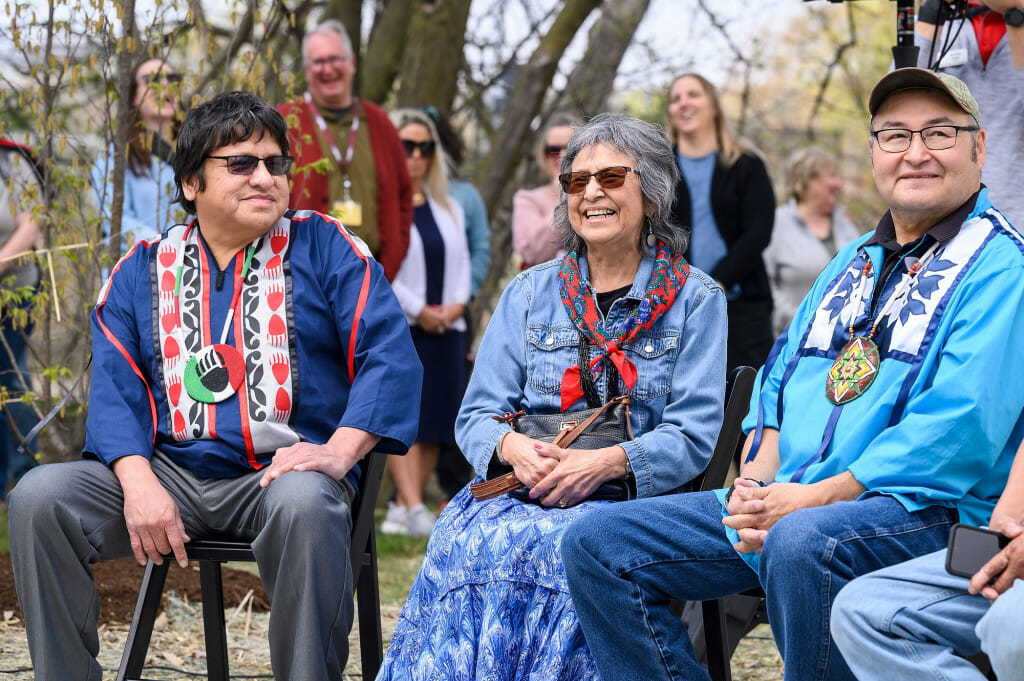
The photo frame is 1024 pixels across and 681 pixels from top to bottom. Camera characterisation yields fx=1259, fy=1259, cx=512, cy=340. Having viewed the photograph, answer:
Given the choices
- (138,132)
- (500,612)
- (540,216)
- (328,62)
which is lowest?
(500,612)

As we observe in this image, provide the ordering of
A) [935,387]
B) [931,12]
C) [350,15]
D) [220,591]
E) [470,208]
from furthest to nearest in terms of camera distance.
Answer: [350,15], [470,208], [931,12], [220,591], [935,387]

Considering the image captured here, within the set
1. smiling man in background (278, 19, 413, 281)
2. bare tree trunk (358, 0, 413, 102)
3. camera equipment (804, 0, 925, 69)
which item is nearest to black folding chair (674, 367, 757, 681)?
camera equipment (804, 0, 925, 69)

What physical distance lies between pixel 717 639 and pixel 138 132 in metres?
3.08

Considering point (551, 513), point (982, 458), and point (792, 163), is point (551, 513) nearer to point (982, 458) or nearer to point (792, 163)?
point (982, 458)

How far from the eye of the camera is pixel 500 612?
10.4 feet

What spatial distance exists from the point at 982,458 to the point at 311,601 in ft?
5.34

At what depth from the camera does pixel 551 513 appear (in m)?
3.28

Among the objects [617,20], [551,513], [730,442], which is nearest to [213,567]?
[551,513]

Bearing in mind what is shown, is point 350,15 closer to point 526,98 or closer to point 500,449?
point 526,98

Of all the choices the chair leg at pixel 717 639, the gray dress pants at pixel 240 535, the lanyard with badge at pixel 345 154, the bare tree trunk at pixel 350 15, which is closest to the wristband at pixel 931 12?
the chair leg at pixel 717 639

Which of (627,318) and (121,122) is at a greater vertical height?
(121,122)

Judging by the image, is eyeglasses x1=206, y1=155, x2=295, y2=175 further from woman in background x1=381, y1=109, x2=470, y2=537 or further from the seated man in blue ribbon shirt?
woman in background x1=381, y1=109, x2=470, y2=537

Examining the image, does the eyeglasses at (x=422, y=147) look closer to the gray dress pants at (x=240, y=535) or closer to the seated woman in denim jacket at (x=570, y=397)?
the seated woman in denim jacket at (x=570, y=397)

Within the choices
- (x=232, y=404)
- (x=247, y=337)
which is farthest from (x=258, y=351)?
(x=232, y=404)
